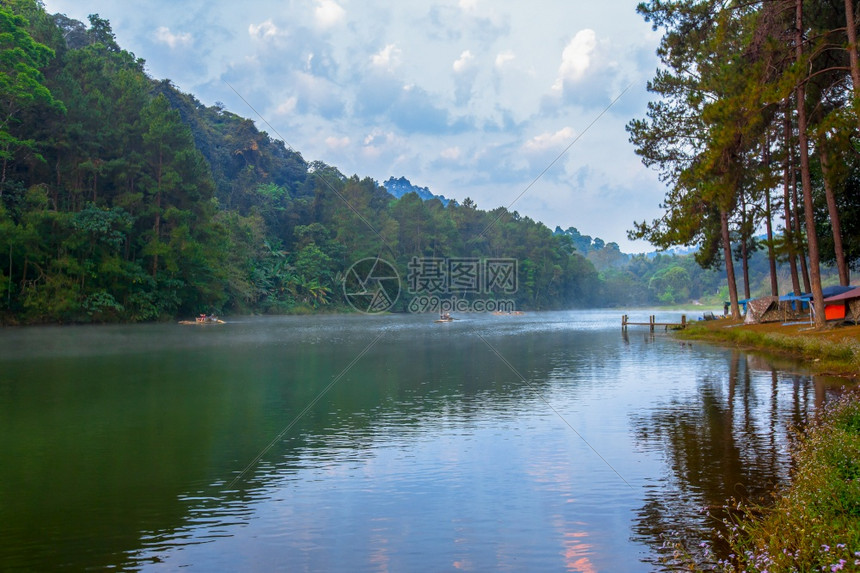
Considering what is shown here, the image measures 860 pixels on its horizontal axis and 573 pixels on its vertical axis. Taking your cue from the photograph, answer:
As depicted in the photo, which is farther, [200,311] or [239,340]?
[200,311]

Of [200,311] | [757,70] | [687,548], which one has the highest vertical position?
[757,70]

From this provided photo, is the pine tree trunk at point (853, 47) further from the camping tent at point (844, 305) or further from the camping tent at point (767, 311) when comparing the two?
the camping tent at point (767, 311)

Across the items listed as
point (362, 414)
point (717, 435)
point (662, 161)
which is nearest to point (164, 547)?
point (362, 414)

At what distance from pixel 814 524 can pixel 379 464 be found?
7573mm

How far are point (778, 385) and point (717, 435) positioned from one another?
8.32m

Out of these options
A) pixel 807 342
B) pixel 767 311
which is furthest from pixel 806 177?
pixel 767 311

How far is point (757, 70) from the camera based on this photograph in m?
25.7

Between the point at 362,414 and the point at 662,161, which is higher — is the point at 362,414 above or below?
below

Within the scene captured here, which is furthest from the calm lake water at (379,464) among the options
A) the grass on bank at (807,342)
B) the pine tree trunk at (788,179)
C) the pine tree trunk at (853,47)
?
the pine tree trunk at (853,47)

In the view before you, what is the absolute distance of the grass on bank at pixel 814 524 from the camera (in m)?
6.00

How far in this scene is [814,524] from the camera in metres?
6.61

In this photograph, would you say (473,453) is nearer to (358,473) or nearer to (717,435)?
(358,473)

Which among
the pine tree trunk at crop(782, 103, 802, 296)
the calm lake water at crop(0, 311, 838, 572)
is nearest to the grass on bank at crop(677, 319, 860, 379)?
the calm lake water at crop(0, 311, 838, 572)

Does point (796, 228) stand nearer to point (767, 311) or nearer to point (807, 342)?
point (767, 311)
